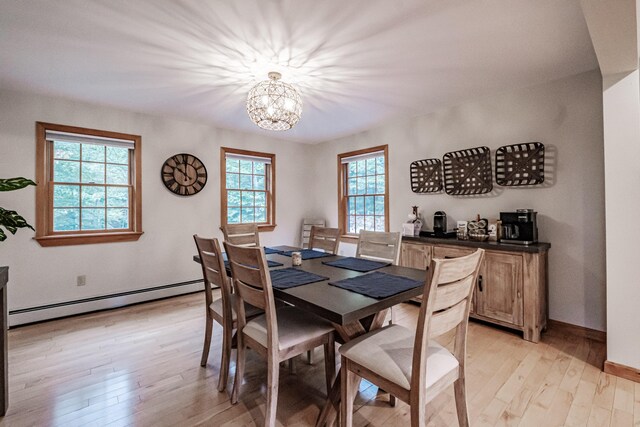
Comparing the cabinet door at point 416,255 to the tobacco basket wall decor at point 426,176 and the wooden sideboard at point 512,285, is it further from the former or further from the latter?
the tobacco basket wall decor at point 426,176

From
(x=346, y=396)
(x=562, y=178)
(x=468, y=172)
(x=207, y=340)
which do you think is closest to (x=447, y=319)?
(x=346, y=396)

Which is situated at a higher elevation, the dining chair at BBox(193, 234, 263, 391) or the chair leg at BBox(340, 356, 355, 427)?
the dining chair at BBox(193, 234, 263, 391)

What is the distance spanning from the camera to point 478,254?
4.50 feet

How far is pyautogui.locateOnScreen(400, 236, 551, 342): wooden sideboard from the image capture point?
262cm

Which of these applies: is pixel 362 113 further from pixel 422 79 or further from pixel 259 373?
pixel 259 373

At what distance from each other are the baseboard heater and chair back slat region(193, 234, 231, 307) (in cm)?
206

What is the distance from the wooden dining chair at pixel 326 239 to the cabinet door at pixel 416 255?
1052mm

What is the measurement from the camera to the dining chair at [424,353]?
47.4 inches

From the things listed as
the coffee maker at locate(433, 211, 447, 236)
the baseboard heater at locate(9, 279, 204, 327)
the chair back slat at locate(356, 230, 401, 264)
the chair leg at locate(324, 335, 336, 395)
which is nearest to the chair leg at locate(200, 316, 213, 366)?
the chair leg at locate(324, 335, 336, 395)

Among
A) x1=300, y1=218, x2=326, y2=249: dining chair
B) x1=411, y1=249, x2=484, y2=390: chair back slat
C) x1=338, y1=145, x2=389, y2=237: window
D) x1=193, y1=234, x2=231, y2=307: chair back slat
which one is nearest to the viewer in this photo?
x1=411, y1=249, x2=484, y2=390: chair back slat

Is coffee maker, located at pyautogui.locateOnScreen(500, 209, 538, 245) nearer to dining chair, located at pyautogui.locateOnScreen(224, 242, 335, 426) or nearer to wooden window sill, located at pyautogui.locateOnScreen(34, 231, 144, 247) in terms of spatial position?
dining chair, located at pyautogui.locateOnScreen(224, 242, 335, 426)

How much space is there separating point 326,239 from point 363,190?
2.01 m

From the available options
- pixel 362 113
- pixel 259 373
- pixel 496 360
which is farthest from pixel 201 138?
pixel 496 360

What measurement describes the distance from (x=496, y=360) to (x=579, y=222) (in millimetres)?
1517
